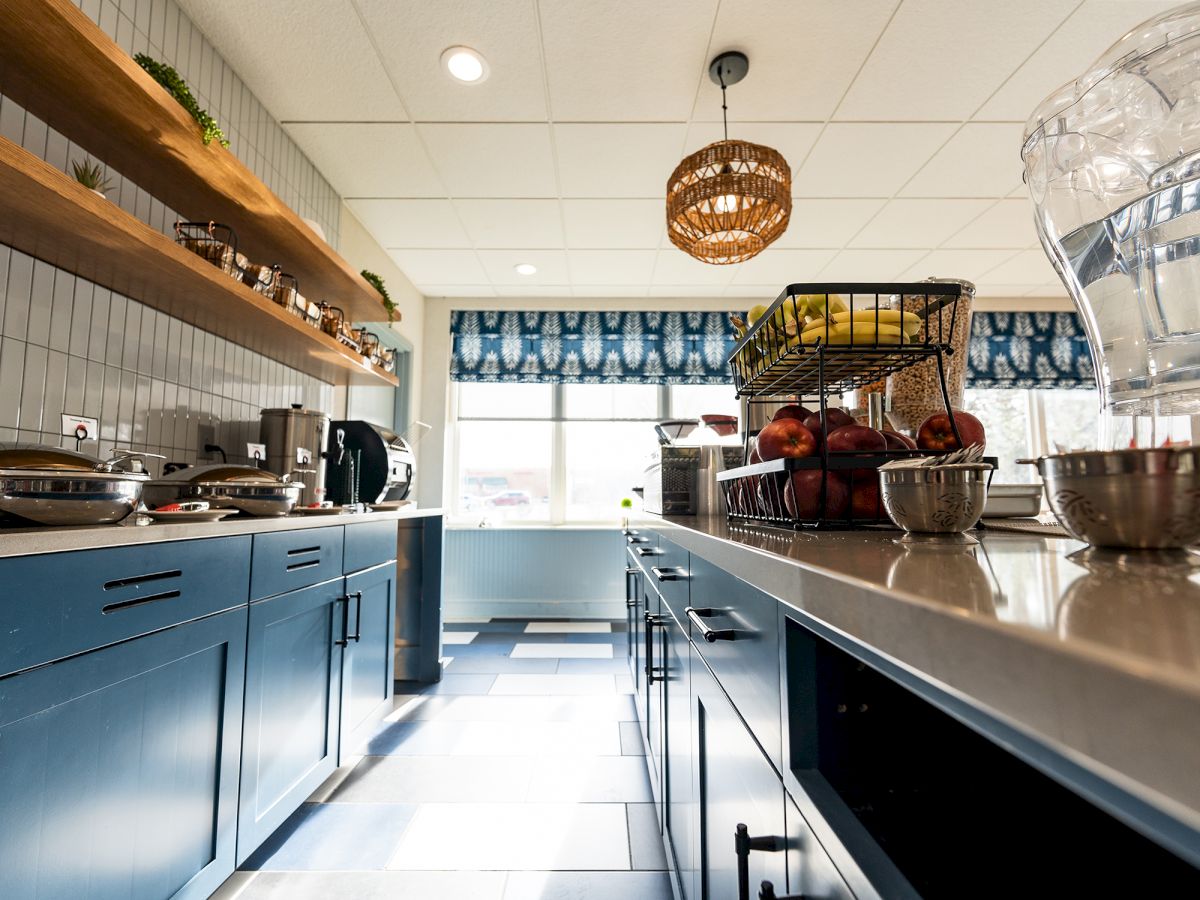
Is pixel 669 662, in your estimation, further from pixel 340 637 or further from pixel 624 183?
pixel 624 183

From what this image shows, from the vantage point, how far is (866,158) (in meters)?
2.95

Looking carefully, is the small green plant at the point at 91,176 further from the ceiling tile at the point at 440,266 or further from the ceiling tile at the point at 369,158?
the ceiling tile at the point at 440,266

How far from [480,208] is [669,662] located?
286 cm

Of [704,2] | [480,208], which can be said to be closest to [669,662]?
[704,2]

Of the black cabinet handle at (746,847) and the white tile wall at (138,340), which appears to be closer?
the black cabinet handle at (746,847)

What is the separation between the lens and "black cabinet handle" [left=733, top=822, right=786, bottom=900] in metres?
0.58

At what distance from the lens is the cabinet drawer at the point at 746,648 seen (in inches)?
23.7

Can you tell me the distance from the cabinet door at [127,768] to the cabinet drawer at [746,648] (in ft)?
3.20

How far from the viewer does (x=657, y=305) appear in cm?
497

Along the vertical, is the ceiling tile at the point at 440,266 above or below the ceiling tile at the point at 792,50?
below

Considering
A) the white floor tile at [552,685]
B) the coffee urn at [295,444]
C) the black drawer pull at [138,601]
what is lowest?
the white floor tile at [552,685]

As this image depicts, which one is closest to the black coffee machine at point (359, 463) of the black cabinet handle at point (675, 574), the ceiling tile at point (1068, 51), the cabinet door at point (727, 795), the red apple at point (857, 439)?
the black cabinet handle at point (675, 574)

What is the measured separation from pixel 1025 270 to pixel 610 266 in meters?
2.95

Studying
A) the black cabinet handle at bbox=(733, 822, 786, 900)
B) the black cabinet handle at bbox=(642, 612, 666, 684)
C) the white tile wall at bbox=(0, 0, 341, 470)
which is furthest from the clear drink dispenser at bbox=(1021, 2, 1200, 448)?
the white tile wall at bbox=(0, 0, 341, 470)
